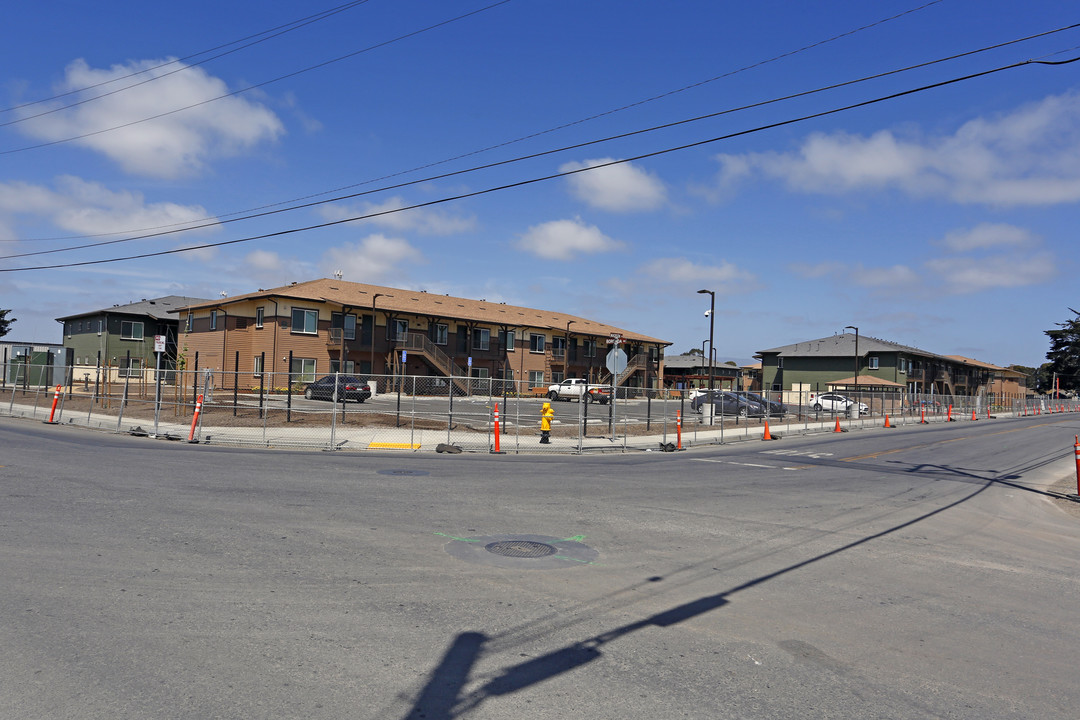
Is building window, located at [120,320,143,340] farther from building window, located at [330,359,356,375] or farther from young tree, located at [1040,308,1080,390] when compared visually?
young tree, located at [1040,308,1080,390]

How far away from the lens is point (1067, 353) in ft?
382

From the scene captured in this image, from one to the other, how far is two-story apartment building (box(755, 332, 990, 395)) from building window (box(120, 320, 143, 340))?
63550 millimetres

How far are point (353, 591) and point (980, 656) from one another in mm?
4846

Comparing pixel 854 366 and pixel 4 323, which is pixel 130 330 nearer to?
pixel 4 323

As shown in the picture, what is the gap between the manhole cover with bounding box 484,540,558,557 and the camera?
25.8 ft

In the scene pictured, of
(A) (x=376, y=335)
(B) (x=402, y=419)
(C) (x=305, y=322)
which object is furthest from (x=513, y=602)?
(A) (x=376, y=335)

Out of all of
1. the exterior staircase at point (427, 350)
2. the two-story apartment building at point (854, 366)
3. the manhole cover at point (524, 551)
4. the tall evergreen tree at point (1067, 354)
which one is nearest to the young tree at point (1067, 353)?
the tall evergreen tree at point (1067, 354)

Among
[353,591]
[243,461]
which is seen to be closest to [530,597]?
[353,591]

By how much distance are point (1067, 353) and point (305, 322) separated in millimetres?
119358

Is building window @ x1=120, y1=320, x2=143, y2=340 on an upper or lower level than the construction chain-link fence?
upper

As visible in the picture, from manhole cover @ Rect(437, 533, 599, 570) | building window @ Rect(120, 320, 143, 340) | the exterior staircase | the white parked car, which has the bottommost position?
manhole cover @ Rect(437, 533, 599, 570)

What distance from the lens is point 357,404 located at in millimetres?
36312

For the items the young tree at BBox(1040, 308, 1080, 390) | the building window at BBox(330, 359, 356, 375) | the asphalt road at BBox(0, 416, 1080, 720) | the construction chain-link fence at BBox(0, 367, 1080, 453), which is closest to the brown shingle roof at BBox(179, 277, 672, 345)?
the building window at BBox(330, 359, 356, 375)

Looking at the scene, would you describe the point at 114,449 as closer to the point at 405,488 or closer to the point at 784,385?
the point at 405,488
